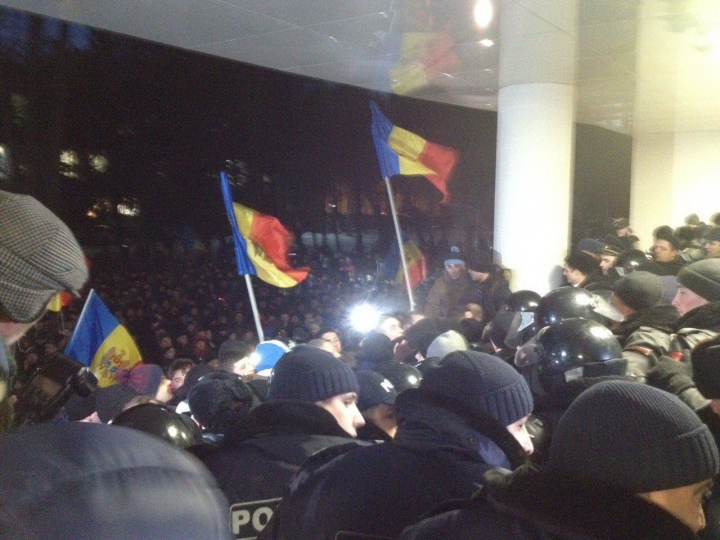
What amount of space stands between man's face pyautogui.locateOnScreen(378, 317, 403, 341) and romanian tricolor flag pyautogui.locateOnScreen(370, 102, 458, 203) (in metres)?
3.38

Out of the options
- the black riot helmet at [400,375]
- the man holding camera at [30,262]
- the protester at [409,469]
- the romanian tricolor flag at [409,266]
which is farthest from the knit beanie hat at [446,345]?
the romanian tricolor flag at [409,266]

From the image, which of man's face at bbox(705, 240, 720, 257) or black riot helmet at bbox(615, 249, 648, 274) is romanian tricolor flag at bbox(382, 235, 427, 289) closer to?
black riot helmet at bbox(615, 249, 648, 274)

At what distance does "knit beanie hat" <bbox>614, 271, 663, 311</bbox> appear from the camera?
4379mm

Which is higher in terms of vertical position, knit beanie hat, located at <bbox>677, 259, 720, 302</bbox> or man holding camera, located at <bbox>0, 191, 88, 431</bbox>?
man holding camera, located at <bbox>0, 191, 88, 431</bbox>

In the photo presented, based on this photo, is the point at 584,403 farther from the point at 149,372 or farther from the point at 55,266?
the point at 149,372

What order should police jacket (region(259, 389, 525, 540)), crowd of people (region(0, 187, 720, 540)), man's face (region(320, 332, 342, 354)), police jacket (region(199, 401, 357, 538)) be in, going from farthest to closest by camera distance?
1. man's face (region(320, 332, 342, 354))
2. police jacket (region(199, 401, 357, 538))
3. police jacket (region(259, 389, 525, 540))
4. crowd of people (region(0, 187, 720, 540))

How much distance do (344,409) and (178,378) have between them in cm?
549

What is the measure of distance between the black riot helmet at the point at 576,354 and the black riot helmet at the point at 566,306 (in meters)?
0.84

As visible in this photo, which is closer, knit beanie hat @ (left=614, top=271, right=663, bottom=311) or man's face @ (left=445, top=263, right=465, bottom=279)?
knit beanie hat @ (left=614, top=271, right=663, bottom=311)

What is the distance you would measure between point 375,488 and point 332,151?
35.5m

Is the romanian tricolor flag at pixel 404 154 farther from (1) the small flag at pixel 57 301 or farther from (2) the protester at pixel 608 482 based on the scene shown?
(2) the protester at pixel 608 482

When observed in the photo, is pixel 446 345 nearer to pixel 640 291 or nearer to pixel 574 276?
pixel 640 291

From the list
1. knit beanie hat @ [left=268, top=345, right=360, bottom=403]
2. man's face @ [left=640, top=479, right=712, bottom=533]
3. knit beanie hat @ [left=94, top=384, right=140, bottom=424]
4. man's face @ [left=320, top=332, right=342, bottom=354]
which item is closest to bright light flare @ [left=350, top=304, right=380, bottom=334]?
man's face @ [left=320, top=332, right=342, bottom=354]

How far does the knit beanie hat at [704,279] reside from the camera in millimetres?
4152
